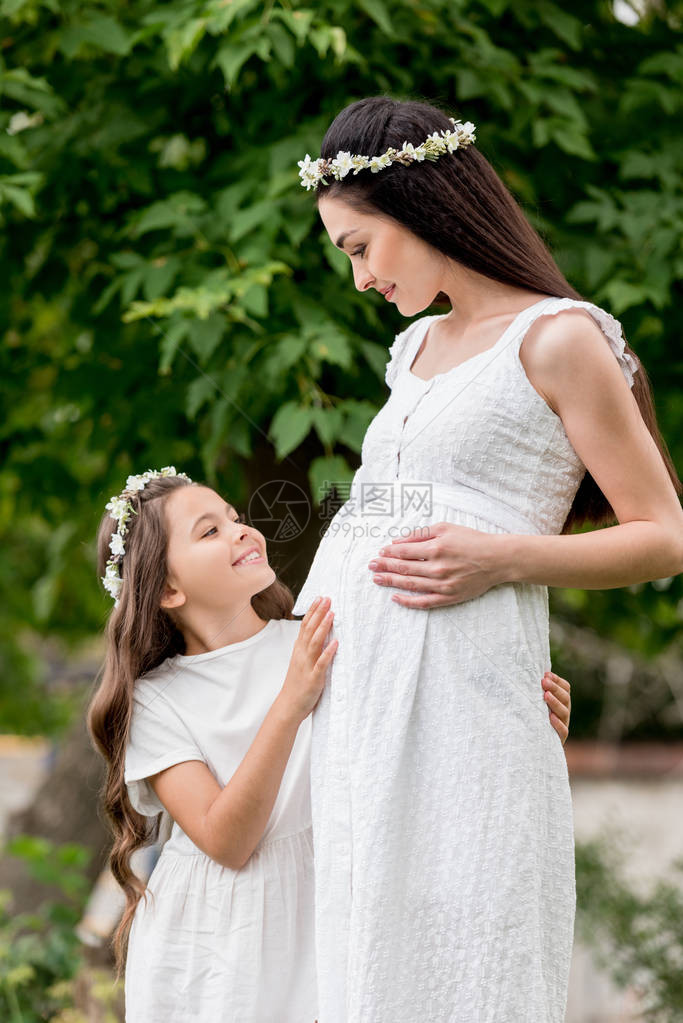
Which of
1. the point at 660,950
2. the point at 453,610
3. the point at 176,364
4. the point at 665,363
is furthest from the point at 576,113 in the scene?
the point at 660,950

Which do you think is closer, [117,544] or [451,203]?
[451,203]

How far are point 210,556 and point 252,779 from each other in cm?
37

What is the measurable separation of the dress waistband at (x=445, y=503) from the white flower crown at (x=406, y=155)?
1.45ft

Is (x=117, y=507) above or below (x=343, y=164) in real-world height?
below

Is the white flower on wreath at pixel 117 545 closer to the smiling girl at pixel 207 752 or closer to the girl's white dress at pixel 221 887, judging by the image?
the smiling girl at pixel 207 752

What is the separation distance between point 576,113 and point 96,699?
1693 millimetres

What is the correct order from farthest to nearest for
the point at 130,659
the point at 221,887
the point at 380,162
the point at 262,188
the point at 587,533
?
the point at 262,188 → the point at 130,659 → the point at 221,887 → the point at 380,162 → the point at 587,533

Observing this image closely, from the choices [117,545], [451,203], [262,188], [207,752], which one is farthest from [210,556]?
[262,188]

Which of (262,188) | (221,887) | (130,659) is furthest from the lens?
(262,188)

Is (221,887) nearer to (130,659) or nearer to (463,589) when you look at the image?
(130,659)

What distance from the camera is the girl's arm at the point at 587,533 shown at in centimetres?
147

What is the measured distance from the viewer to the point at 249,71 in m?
2.75

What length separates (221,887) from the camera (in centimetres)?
177

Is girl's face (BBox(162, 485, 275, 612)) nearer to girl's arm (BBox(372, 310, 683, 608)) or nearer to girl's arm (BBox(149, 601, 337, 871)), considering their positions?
girl's arm (BBox(149, 601, 337, 871))
